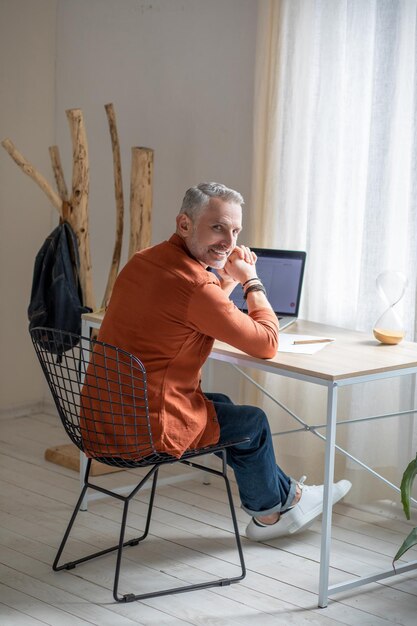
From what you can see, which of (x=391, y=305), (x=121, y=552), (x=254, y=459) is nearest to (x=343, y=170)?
(x=391, y=305)

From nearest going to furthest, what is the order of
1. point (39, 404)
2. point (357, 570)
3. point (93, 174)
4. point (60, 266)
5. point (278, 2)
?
point (357, 570) → point (278, 2) → point (60, 266) → point (93, 174) → point (39, 404)

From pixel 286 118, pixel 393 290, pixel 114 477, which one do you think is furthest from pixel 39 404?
pixel 393 290

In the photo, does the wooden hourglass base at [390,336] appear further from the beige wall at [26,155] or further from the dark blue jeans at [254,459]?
the beige wall at [26,155]

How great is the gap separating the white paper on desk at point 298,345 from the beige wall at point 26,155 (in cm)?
195

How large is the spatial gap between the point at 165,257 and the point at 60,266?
1.21 metres

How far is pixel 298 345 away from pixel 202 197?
601mm

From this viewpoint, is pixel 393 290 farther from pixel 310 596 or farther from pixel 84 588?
pixel 84 588

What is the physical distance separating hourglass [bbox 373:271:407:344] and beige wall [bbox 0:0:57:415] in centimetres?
219

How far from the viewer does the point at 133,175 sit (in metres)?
3.92

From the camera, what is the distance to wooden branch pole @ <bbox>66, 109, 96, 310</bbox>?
3975mm

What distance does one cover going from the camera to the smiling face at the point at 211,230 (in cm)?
291

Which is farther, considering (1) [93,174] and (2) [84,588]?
(1) [93,174]

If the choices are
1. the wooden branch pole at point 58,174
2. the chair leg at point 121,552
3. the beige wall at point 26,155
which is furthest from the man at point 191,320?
the beige wall at point 26,155

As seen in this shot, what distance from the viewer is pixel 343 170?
3.65 m
